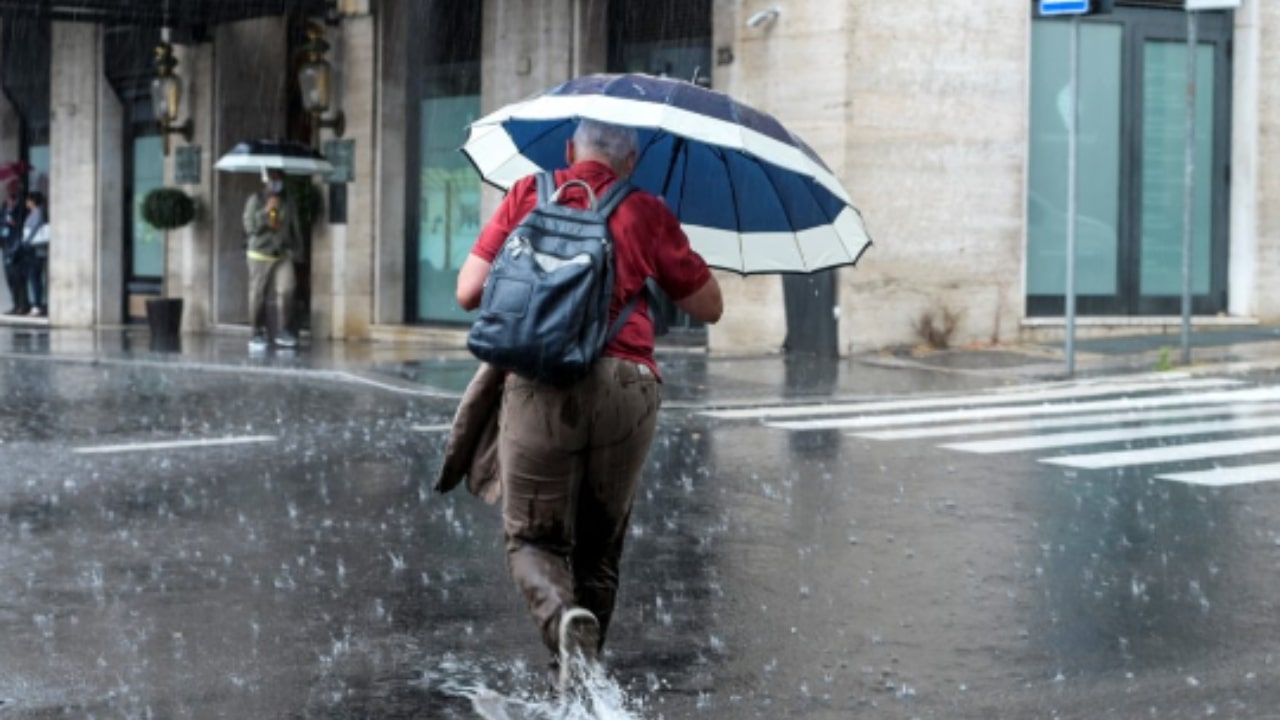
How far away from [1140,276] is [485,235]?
1719 centimetres

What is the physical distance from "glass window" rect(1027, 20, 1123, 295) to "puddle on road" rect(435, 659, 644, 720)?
1576cm

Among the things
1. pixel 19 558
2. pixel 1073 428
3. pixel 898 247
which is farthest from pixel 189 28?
pixel 19 558

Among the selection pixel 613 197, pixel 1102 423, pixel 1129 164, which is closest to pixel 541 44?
pixel 1129 164

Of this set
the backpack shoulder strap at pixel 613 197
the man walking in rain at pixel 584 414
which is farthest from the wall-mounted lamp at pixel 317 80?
the backpack shoulder strap at pixel 613 197

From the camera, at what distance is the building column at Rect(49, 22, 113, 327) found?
31297 millimetres

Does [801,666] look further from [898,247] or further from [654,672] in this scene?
[898,247]

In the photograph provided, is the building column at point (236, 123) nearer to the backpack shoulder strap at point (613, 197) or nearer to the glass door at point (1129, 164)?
the glass door at point (1129, 164)

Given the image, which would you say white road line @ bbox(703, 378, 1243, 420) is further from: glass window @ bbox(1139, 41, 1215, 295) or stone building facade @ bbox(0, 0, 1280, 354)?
glass window @ bbox(1139, 41, 1215, 295)

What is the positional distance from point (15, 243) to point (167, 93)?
6047mm

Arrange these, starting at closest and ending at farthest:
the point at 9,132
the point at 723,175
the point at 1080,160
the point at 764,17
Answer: the point at 723,175
the point at 764,17
the point at 1080,160
the point at 9,132

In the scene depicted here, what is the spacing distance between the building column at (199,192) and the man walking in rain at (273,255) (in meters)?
5.05

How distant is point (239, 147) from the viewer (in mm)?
24359

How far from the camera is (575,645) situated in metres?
5.82

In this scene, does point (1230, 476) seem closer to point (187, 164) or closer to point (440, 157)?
point (440, 157)
